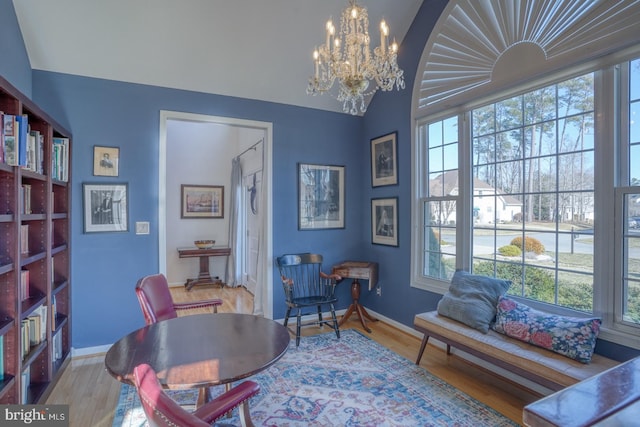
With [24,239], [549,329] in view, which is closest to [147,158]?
[24,239]

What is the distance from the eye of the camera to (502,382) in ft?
8.58

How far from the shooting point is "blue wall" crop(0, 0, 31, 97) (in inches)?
97.3

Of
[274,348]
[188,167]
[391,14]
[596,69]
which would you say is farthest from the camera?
[188,167]

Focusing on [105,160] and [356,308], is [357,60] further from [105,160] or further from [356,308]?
[356,308]

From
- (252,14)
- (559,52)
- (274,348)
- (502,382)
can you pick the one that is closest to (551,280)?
(502,382)

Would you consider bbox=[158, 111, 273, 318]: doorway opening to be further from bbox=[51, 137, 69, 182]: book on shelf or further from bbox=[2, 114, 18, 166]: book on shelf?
bbox=[2, 114, 18, 166]: book on shelf

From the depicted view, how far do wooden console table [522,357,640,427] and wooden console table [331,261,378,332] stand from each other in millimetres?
2855

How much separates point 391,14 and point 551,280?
2977 millimetres

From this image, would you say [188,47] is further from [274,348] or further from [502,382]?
[502,382]

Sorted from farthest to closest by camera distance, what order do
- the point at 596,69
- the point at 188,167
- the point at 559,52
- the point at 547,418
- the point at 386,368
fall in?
the point at 188,167, the point at 386,368, the point at 559,52, the point at 596,69, the point at 547,418

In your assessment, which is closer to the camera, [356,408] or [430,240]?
Result: [356,408]

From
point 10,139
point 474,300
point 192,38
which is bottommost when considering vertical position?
point 474,300

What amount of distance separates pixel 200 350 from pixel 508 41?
3157 mm

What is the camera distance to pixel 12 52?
261cm
